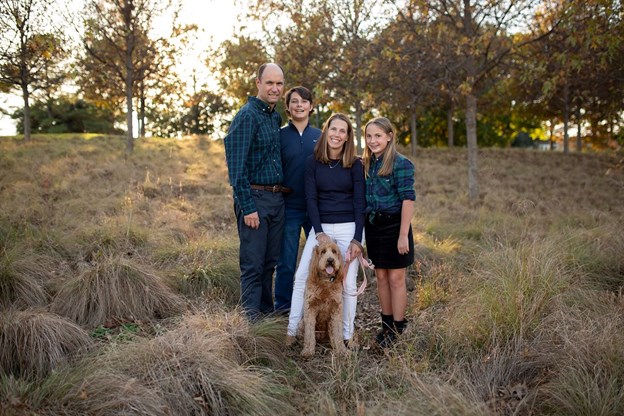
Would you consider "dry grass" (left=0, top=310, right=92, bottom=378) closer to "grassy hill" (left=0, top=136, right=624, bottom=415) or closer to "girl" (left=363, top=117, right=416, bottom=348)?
"grassy hill" (left=0, top=136, right=624, bottom=415)

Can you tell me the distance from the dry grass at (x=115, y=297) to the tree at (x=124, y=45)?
11975mm

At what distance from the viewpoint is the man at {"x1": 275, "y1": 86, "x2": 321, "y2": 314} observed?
4855 mm

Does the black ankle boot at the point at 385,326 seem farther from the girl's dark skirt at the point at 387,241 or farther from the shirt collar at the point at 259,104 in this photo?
the shirt collar at the point at 259,104

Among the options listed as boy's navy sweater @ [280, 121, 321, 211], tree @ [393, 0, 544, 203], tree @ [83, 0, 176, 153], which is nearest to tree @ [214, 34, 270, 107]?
tree @ [83, 0, 176, 153]

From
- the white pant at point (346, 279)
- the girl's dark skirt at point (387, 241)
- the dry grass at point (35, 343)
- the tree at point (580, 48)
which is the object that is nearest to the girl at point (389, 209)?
the girl's dark skirt at point (387, 241)

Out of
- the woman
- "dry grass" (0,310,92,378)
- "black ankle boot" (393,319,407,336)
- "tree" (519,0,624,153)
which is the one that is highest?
"tree" (519,0,624,153)

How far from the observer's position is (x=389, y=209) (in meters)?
4.59

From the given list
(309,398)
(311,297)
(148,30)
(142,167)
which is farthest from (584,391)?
(148,30)

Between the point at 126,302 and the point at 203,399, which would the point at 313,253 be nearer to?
the point at 203,399

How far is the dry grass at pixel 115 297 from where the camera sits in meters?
4.95

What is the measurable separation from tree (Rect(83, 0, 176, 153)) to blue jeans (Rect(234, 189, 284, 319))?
12651 millimetres

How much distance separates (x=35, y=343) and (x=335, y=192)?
110 inches

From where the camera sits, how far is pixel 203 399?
336 cm

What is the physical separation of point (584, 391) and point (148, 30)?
1642cm
